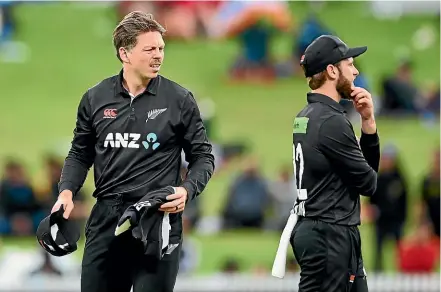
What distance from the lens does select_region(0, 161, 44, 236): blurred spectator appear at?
14.1m

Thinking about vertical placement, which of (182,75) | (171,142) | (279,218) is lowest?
(279,218)

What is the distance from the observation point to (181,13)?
20562 mm

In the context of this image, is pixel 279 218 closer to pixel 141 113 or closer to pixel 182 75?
pixel 182 75

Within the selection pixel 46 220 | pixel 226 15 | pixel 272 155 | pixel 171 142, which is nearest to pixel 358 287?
pixel 171 142

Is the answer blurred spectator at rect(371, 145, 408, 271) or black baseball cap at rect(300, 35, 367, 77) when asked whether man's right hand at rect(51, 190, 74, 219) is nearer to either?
black baseball cap at rect(300, 35, 367, 77)

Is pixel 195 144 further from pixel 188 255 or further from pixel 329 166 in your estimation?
pixel 188 255

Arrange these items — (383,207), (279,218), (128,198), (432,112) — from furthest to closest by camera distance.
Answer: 1. (432,112)
2. (279,218)
3. (383,207)
4. (128,198)

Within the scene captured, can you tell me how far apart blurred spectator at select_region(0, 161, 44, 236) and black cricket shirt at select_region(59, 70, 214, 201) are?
28.1 feet

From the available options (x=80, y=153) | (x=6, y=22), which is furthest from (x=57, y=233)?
(x=6, y=22)

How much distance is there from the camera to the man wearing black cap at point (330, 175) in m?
5.55

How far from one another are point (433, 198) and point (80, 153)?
27.4 feet

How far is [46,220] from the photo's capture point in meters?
5.59

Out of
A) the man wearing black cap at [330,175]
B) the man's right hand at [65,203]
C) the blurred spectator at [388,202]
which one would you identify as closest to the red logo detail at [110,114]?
the man's right hand at [65,203]

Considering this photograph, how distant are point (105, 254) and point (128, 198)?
322 mm
